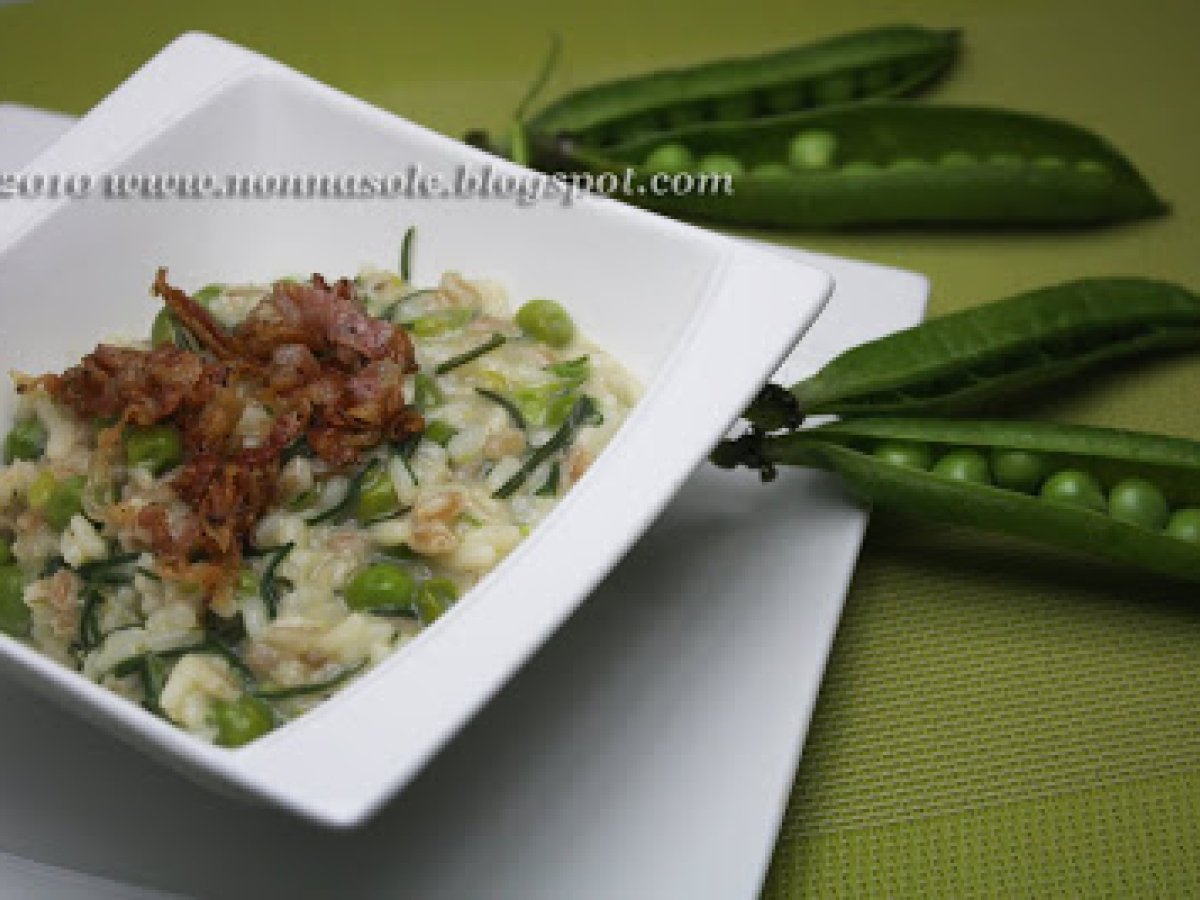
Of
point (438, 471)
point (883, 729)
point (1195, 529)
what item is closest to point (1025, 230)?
point (1195, 529)

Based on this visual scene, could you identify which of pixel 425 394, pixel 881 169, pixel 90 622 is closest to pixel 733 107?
pixel 881 169

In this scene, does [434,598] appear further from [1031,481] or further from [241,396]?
[1031,481]

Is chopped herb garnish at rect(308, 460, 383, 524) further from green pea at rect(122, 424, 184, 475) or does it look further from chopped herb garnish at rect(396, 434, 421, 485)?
green pea at rect(122, 424, 184, 475)

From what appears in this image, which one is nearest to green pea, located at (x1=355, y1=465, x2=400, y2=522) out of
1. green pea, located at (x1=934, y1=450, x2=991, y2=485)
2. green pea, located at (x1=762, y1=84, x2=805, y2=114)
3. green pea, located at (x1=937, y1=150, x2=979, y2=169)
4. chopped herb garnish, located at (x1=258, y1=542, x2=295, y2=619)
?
chopped herb garnish, located at (x1=258, y1=542, x2=295, y2=619)

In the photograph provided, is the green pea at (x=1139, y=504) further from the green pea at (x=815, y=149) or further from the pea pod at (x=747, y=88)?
the pea pod at (x=747, y=88)

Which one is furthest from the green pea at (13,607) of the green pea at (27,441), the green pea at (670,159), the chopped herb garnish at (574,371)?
the green pea at (670,159)

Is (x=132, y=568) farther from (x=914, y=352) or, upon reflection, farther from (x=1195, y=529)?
(x=1195, y=529)
